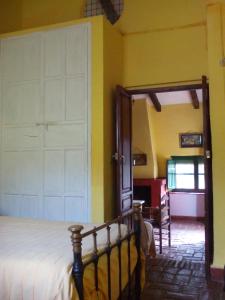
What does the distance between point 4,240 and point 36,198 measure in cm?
168

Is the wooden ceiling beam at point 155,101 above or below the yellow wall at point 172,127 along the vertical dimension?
above

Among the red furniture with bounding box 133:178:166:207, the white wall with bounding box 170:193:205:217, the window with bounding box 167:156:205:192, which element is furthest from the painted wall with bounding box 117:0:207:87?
the white wall with bounding box 170:193:205:217

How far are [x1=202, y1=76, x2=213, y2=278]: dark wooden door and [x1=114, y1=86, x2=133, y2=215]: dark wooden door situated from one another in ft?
3.16

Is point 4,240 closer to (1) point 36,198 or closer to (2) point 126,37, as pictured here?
(1) point 36,198

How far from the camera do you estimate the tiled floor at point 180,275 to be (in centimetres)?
313

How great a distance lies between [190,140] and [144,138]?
0.97 metres

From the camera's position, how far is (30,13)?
15.4ft

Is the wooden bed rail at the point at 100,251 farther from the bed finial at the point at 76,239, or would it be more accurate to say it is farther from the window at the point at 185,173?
the window at the point at 185,173

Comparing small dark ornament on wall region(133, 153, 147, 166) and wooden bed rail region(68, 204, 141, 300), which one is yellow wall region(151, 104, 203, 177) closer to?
small dark ornament on wall region(133, 153, 147, 166)

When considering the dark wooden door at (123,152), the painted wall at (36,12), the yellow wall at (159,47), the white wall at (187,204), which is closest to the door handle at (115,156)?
the dark wooden door at (123,152)

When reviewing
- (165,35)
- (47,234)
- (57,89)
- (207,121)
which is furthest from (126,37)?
(47,234)

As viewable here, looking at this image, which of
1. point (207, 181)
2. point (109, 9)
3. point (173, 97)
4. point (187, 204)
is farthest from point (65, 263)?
point (187, 204)

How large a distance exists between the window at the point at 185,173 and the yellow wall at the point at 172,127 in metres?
0.13

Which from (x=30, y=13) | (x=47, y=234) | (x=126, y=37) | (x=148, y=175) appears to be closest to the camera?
(x=47, y=234)
